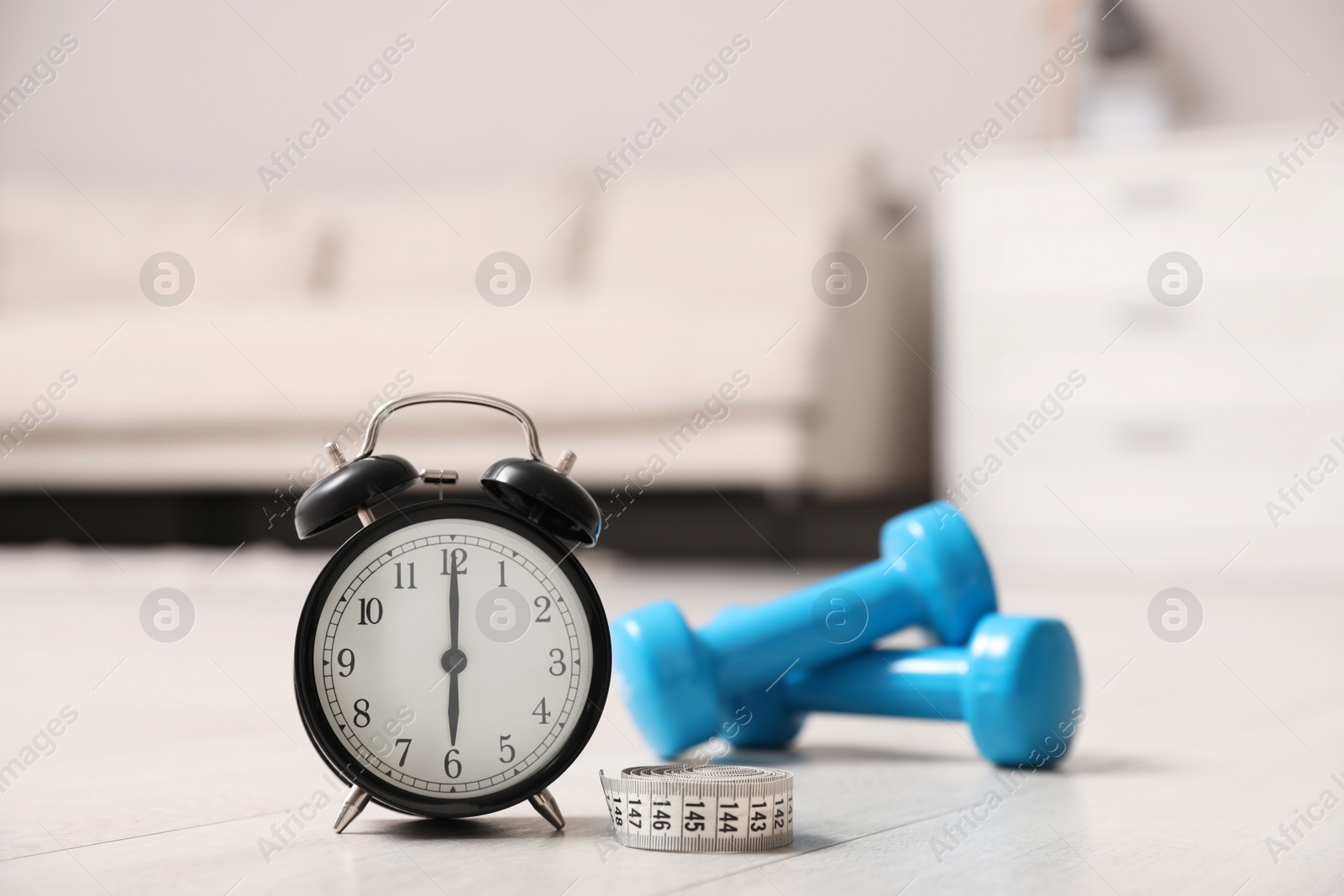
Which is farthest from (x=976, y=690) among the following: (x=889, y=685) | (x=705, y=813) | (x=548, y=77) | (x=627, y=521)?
(x=548, y=77)

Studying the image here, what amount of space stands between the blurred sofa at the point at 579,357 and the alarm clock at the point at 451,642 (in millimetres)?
2374

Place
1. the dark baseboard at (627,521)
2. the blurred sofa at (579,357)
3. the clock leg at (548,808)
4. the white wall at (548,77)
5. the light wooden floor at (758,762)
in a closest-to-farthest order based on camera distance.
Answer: the light wooden floor at (758,762) < the clock leg at (548,808) < the blurred sofa at (579,357) < the dark baseboard at (627,521) < the white wall at (548,77)

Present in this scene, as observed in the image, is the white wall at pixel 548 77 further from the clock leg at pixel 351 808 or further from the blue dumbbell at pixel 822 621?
the clock leg at pixel 351 808

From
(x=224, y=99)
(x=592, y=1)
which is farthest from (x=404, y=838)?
(x=224, y=99)

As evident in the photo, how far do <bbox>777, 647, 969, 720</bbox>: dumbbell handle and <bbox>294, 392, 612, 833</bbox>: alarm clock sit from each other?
0.37 metres

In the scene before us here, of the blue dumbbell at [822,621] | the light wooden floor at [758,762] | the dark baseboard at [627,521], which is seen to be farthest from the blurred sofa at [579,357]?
the blue dumbbell at [822,621]

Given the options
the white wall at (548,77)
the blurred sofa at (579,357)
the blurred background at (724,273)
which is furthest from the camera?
the white wall at (548,77)

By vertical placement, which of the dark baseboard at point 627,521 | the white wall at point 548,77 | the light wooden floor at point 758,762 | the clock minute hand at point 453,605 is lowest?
the dark baseboard at point 627,521

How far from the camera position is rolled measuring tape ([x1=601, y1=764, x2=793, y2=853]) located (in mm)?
804

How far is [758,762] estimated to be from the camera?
3.76ft

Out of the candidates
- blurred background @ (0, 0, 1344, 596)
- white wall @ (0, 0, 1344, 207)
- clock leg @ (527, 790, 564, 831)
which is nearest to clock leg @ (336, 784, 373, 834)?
clock leg @ (527, 790, 564, 831)

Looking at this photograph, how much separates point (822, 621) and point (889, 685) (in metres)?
0.08

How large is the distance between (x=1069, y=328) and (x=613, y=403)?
3.67ft

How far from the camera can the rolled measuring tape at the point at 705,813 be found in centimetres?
80
